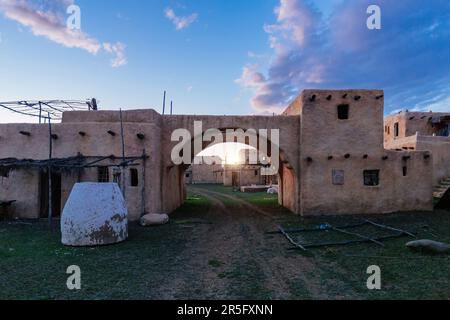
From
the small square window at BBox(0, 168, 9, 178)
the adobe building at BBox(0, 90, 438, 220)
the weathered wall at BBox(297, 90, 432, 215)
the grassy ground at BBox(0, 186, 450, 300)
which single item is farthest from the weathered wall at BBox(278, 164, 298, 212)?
the small square window at BBox(0, 168, 9, 178)

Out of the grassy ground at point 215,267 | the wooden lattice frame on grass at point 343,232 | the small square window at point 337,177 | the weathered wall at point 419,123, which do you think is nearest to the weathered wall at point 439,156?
the weathered wall at point 419,123

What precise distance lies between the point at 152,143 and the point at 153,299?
30.5ft

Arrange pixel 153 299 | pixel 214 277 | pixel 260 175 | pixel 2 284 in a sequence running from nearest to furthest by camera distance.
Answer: pixel 153 299 < pixel 2 284 < pixel 214 277 < pixel 260 175

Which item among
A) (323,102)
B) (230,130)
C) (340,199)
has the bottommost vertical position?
(340,199)

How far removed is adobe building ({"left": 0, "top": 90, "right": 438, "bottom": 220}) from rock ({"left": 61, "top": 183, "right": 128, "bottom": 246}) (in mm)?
4209

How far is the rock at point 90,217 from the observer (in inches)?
354

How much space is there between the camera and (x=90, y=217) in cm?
902

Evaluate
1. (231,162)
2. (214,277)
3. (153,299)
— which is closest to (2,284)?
(153,299)

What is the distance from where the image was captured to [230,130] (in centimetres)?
1545

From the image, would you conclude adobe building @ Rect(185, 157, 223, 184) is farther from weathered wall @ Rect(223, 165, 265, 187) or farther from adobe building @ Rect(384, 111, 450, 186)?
adobe building @ Rect(384, 111, 450, 186)

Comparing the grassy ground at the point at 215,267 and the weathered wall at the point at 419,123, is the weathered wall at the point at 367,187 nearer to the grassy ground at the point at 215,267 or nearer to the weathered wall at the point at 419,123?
the grassy ground at the point at 215,267

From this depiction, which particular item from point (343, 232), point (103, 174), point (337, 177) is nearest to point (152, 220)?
point (103, 174)

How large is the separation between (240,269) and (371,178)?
11.1m

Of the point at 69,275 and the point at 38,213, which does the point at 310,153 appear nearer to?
the point at 69,275
